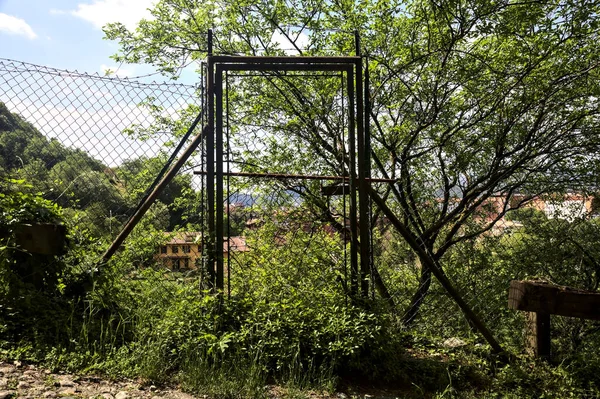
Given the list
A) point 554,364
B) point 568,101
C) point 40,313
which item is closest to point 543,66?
point 568,101

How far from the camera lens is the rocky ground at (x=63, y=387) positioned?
2.31 metres

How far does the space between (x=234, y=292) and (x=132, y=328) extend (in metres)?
0.81

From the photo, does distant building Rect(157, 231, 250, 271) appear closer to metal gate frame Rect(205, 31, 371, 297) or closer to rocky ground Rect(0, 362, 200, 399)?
metal gate frame Rect(205, 31, 371, 297)

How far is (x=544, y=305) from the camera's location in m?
3.40

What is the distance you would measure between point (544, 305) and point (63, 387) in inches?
139

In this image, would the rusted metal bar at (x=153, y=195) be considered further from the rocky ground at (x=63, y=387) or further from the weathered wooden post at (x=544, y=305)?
the weathered wooden post at (x=544, y=305)

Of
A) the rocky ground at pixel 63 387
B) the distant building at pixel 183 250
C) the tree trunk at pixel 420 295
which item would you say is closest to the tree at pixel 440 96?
the tree trunk at pixel 420 295

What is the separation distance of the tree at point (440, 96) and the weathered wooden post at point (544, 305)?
242 centimetres

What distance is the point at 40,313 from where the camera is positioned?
122 inches

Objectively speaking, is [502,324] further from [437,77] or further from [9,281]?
[9,281]

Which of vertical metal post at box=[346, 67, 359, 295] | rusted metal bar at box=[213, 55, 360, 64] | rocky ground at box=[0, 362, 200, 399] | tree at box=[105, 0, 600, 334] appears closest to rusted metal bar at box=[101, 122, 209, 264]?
→ rusted metal bar at box=[213, 55, 360, 64]

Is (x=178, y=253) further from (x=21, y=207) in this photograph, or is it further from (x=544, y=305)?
(x=544, y=305)

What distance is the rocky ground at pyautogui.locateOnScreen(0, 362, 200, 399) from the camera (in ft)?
7.57

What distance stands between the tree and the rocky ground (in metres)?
4.15
